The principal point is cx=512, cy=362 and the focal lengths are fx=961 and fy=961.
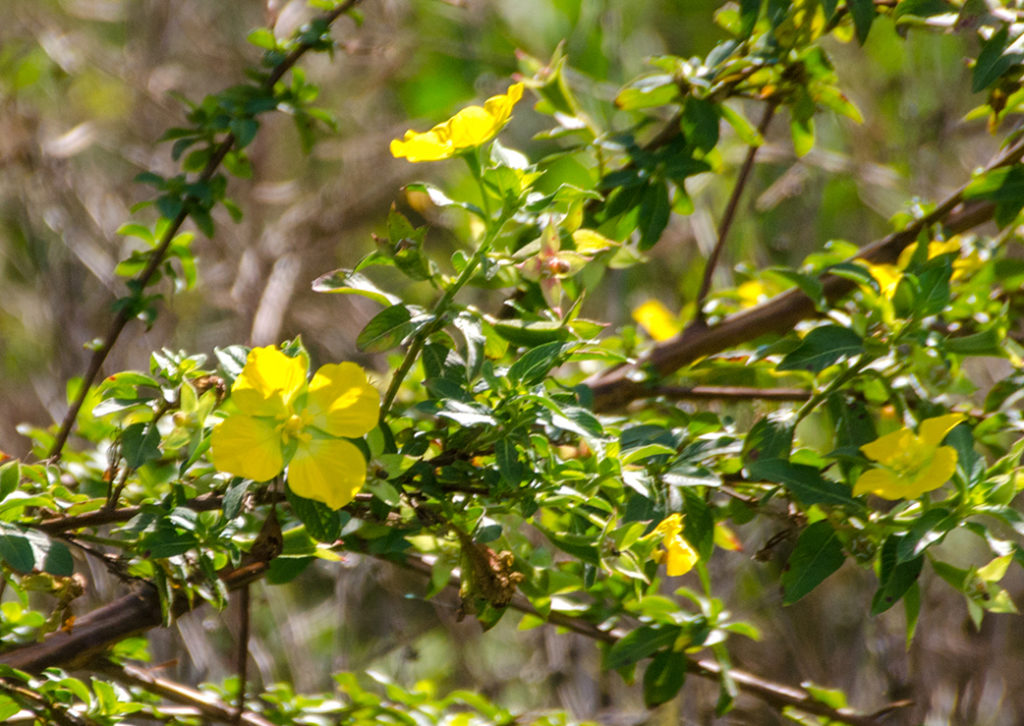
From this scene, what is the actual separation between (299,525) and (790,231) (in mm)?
1603

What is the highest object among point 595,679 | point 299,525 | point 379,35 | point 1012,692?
point 379,35

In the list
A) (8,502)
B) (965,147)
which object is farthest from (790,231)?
(8,502)

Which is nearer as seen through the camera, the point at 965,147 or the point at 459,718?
the point at 459,718

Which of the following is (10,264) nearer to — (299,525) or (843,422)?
(299,525)

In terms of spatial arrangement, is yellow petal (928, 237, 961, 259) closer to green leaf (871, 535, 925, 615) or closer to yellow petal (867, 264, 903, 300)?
yellow petal (867, 264, 903, 300)

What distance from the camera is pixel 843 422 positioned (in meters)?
0.77

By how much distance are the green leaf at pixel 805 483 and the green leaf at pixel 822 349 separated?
8 cm

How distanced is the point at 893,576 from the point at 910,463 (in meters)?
0.08

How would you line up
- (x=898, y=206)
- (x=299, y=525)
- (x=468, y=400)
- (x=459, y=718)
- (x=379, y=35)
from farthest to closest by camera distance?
(x=379, y=35) → (x=898, y=206) → (x=459, y=718) → (x=299, y=525) → (x=468, y=400)

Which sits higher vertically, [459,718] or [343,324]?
[343,324]

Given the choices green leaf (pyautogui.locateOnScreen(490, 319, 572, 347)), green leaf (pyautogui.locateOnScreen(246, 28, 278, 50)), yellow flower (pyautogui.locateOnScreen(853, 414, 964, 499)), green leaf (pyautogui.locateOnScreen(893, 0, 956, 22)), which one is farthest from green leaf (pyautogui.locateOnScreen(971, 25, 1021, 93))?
green leaf (pyautogui.locateOnScreen(246, 28, 278, 50))

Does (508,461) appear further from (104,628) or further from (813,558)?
(104,628)

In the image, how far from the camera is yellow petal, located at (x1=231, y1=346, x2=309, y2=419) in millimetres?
562

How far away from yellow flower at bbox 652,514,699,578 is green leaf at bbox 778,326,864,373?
0.47 ft
